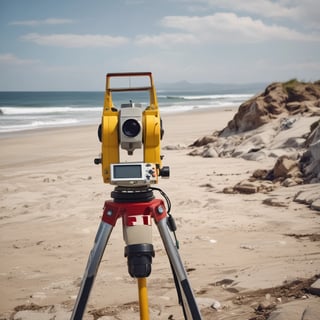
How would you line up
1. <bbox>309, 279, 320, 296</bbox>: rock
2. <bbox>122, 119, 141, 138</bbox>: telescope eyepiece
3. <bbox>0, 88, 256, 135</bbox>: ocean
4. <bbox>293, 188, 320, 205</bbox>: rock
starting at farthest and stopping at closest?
<bbox>0, 88, 256, 135</bbox>: ocean, <bbox>293, 188, 320, 205</bbox>: rock, <bbox>309, 279, 320, 296</bbox>: rock, <bbox>122, 119, 141, 138</bbox>: telescope eyepiece

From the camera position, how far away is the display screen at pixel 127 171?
2.43 m

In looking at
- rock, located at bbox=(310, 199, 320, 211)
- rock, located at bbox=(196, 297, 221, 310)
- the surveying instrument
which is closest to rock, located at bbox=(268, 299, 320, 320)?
rock, located at bbox=(196, 297, 221, 310)

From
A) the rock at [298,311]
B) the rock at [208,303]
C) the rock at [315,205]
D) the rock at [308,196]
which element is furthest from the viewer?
the rock at [308,196]

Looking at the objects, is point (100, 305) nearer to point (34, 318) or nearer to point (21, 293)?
point (34, 318)

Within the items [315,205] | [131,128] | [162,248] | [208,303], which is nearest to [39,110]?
[315,205]

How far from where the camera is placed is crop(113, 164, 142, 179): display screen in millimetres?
2434

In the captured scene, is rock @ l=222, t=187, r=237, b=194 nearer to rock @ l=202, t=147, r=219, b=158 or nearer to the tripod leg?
rock @ l=202, t=147, r=219, b=158

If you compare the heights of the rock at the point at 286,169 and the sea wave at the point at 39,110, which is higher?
the sea wave at the point at 39,110

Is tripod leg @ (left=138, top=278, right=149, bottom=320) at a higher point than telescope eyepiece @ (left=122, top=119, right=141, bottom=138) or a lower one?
lower

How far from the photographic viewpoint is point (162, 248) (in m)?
4.91

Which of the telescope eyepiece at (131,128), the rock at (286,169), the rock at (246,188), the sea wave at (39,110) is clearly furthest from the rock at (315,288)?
the sea wave at (39,110)

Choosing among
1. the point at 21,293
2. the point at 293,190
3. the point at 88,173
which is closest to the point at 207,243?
the point at 21,293

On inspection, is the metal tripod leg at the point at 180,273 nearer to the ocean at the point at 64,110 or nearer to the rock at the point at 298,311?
the rock at the point at 298,311

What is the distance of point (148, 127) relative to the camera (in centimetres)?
256
